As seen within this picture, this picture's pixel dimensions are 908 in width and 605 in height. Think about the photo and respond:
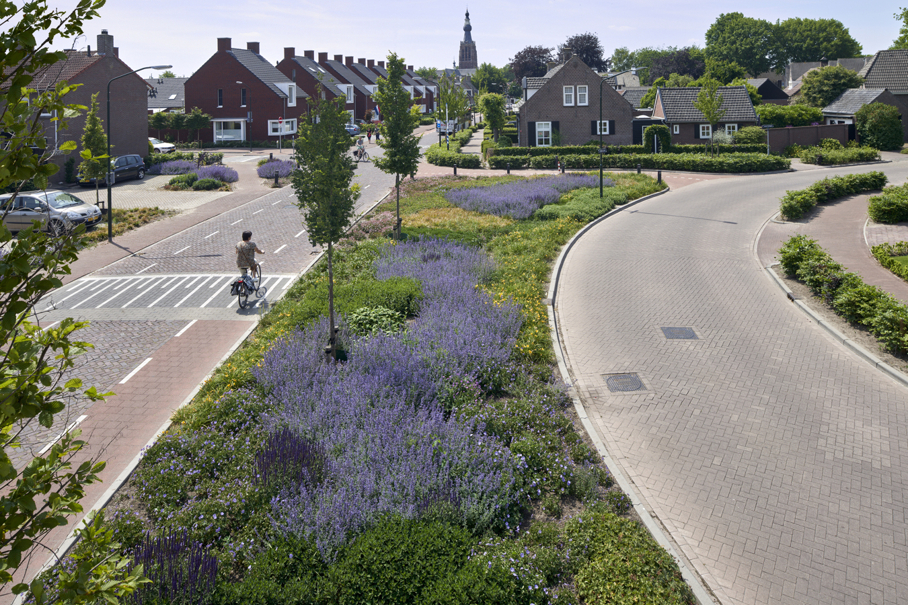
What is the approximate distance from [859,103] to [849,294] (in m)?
45.1

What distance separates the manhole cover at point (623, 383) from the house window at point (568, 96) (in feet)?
138

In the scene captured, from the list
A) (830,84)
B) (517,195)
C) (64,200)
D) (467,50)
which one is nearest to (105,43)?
(64,200)

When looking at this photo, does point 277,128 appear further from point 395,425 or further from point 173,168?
point 395,425

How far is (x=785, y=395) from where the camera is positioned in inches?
428

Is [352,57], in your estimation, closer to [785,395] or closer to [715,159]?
[715,159]

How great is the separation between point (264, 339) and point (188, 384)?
1740mm

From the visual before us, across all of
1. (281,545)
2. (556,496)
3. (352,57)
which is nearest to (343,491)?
(281,545)

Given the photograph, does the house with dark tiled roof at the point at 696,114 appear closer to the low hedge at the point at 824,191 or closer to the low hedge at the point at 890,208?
the low hedge at the point at 824,191

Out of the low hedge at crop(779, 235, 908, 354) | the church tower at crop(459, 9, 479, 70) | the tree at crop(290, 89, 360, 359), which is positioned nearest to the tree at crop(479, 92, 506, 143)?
the low hedge at crop(779, 235, 908, 354)

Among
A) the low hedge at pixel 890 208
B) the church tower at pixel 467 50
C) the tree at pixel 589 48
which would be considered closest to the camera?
the low hedge at pixel 890 208

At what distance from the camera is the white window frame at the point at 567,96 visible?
164ft

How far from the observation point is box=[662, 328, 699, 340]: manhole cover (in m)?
13.5

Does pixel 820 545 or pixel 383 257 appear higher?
pixel 383 257

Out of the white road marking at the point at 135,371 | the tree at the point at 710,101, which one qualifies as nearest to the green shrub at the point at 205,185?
the white road marking at the point at 135,371
